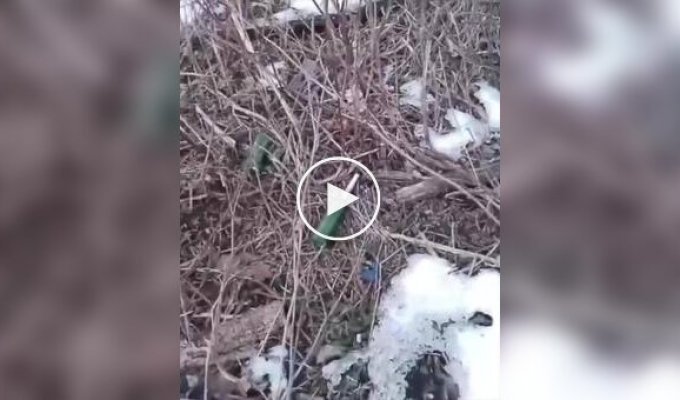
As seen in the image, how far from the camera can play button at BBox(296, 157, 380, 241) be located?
2.53ft

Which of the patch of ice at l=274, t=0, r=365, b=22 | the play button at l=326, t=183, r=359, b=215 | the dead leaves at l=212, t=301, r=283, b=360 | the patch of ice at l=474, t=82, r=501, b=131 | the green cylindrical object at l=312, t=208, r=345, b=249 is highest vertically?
the patch of ice at l=274, t=0, r=365, b=22

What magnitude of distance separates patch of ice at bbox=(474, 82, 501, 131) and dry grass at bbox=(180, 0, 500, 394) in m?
0.01

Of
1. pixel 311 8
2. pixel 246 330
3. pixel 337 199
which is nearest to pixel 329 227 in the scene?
pixel 337 199

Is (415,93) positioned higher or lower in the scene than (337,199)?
higher

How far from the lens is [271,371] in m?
0.78

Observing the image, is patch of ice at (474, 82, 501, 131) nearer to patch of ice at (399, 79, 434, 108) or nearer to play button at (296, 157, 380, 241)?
patch of ice at (399, 79, 434, 108)

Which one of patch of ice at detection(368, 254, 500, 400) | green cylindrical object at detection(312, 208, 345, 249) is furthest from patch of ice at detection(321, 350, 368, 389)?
green cylindrical object at detection(312, 208, 345, 249)
